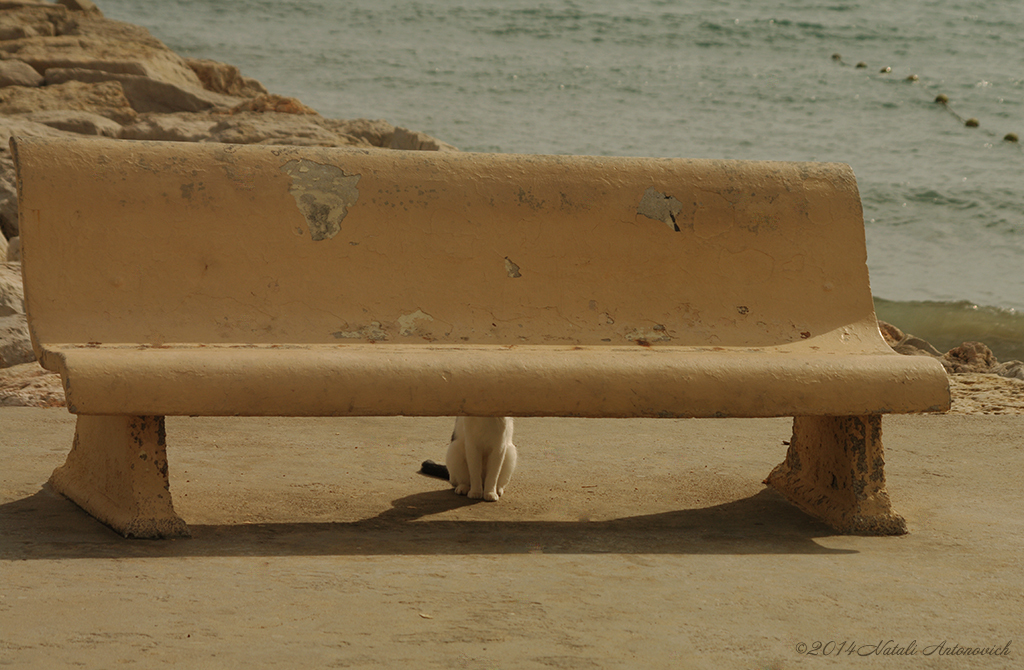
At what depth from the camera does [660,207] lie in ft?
12.0

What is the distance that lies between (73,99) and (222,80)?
3471mm

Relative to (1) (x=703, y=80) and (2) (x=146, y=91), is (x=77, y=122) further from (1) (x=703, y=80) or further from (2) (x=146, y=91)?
(1) (x=703, y=80)

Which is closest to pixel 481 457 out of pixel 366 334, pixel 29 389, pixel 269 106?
pixel 366 334

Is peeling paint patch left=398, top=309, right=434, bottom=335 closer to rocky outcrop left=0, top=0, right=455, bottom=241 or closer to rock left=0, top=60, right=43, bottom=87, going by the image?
rocky outcrop left=0, top=0, right=455, bottom=241

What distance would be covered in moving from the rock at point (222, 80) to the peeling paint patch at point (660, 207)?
13.1 metres

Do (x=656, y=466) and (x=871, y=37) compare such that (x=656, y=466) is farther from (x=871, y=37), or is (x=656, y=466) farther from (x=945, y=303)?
(x=871, y=37)

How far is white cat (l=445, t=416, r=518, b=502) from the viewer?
3779mm

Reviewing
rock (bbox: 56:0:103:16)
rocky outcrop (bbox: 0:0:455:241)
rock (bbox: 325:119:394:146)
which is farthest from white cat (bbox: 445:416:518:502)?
rock (bbox: 56:0:103:16)

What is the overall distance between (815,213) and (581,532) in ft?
4.95

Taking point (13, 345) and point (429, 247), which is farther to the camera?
point (13, 345)

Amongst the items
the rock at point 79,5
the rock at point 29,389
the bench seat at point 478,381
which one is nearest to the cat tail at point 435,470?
the bench seat at point 478,381

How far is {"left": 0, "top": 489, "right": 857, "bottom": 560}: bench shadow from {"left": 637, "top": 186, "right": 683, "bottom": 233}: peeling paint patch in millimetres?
1114

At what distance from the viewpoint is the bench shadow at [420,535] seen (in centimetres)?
288

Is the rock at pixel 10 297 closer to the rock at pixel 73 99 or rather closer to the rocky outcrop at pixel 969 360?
the rocky outcrop at pixel 969 360
